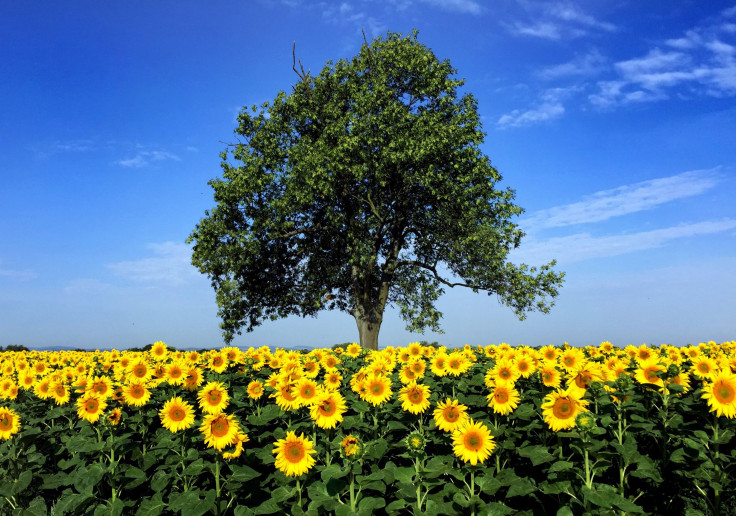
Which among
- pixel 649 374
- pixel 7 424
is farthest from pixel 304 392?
pixel 7 424

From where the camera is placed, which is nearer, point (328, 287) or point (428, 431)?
point (428, 431)

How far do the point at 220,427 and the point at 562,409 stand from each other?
3.27 m

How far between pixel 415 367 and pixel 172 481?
10.6 ft

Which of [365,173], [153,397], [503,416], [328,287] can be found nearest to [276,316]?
[328,287]

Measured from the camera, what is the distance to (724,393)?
5.19 metres

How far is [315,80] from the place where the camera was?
26.8m

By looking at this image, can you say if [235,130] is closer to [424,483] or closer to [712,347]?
[712,347]

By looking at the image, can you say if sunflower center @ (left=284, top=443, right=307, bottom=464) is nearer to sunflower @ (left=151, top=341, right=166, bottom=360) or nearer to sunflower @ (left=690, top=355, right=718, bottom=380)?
sunflower @ (left=151, top=341, right=166, bottom=360)

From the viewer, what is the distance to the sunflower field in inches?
186

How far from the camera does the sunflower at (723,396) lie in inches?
202

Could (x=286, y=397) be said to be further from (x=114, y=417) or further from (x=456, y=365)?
(x=456, y=365)

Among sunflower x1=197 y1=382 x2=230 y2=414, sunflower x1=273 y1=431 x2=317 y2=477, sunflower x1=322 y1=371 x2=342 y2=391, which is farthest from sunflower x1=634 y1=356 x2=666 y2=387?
sunflower x1=197 y1=382 x2=230 y2=414

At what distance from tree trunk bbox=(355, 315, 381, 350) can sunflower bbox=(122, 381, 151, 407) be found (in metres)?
18.1

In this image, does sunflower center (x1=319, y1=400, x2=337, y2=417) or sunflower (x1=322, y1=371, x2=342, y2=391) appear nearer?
sunflower center (x1=319, y1=400, x2=337, y2=417)
